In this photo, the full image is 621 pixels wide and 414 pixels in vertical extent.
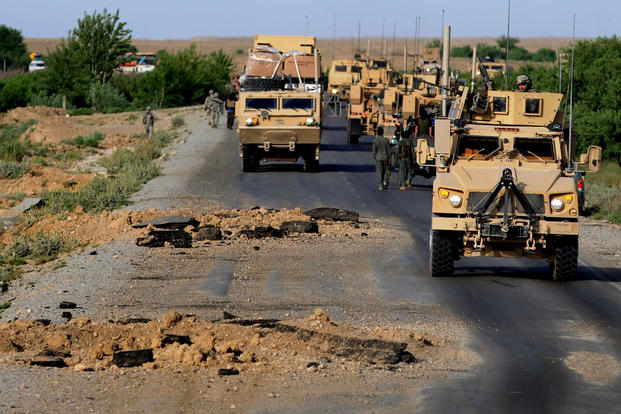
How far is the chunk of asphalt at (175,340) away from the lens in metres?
11.0

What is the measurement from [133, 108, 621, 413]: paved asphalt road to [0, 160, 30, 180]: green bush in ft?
26.4

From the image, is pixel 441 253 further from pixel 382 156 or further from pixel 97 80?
pixel 97 80

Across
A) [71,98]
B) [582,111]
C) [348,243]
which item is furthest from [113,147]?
[348,243]

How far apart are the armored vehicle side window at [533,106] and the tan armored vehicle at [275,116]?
14.6m

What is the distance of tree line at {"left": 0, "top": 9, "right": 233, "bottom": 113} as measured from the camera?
2635 inches

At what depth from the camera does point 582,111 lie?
4141 cm

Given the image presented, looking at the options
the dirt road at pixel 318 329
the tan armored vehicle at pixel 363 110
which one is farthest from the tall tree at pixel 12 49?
the dirt road at pixel 318 329

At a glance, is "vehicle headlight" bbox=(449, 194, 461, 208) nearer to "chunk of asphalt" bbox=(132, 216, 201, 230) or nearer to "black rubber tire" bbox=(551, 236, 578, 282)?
"black rubber tire" bbox=(551, 236, 578, 282)

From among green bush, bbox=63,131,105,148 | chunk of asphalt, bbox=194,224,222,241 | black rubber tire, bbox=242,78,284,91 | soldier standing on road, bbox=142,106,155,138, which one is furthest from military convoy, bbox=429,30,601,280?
green bush, bbox=63,131,105,148

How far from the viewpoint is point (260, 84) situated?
1288 inches

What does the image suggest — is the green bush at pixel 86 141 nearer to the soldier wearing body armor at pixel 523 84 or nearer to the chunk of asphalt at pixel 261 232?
the chunk of asphalt at pixel 261 232

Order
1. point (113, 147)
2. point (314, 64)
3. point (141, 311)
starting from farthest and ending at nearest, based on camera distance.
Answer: point (113, 147) → point (314, 64) → point (141, 311)

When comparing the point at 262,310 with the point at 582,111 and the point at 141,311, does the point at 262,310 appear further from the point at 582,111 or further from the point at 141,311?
the point at 582,111

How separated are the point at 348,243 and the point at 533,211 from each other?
496cm
